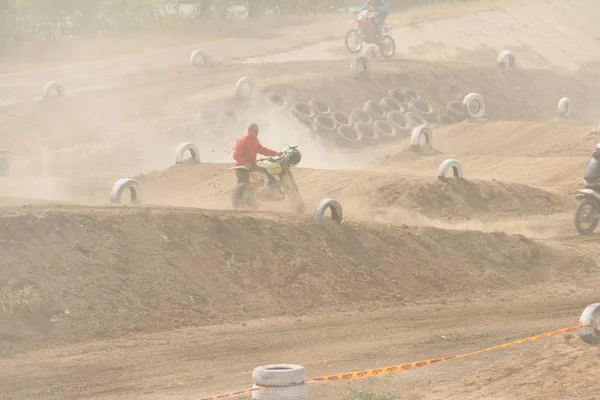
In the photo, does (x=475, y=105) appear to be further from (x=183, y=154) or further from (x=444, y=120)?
(x=183, y=154)

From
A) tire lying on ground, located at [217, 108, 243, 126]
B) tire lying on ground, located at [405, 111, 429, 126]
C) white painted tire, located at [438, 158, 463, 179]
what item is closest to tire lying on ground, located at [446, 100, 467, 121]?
tire lying on ground, located at [405, 111, 429, 126]

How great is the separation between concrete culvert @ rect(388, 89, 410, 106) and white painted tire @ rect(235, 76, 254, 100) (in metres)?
5.40

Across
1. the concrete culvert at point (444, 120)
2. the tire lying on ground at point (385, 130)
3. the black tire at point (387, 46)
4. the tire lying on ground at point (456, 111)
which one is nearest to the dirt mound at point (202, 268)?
→ the tire lying on ground at point (385, 130)

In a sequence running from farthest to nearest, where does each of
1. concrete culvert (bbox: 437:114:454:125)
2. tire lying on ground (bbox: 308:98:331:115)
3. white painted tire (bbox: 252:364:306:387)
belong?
concrete culvert (bbox: 437:114:454:125) < tire lying on ground (bbox: 308:98:331:115) < white painted tire (bbox: 252:364:306:387)

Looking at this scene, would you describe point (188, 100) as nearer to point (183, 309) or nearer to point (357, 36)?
point (357, 36)

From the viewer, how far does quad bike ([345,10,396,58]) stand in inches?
1565

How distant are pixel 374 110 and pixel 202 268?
68.8ft

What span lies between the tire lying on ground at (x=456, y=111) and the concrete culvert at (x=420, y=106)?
702 millimetres

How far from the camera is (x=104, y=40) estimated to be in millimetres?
47625

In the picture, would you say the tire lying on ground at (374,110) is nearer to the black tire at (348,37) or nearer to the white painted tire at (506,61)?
the black tire at (348,37)

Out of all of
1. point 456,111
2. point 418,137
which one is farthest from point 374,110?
point 418,137

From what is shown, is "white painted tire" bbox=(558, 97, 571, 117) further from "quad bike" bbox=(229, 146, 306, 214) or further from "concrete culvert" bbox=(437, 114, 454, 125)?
"quad bike" bbox=(229, 146, 306, 214)

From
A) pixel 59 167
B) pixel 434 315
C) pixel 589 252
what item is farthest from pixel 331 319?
pixel 59 167

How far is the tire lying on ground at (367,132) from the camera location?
32.6 metres
